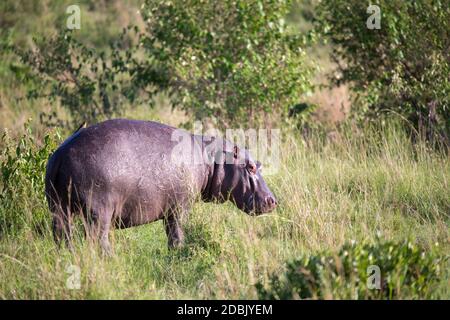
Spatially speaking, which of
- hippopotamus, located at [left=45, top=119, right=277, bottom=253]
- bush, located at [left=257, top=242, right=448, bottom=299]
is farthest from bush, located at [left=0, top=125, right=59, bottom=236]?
bush, located at [left=257, top=242, right=448, bottom=299]

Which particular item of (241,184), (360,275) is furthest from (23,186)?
(360,275)

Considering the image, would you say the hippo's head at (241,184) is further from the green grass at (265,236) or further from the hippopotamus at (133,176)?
the green grass at (265,236)

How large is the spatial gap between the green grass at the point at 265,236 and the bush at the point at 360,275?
0.17 m

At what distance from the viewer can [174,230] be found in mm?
5922

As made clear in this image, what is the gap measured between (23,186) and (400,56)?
17.2ft

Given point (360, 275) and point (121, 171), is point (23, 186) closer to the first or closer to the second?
point (121, 171)

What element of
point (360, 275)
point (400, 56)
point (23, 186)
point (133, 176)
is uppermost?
point (400, 56)

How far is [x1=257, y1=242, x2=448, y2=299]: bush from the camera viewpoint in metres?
4.22

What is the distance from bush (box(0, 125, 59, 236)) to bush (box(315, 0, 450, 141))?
4492mm

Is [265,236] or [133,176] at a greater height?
[133,176]

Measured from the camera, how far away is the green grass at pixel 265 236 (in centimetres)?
479

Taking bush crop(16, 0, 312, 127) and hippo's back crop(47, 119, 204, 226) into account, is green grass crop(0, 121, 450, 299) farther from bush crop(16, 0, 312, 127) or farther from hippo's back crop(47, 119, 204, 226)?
bush crop(16, 0, 312, 127)
